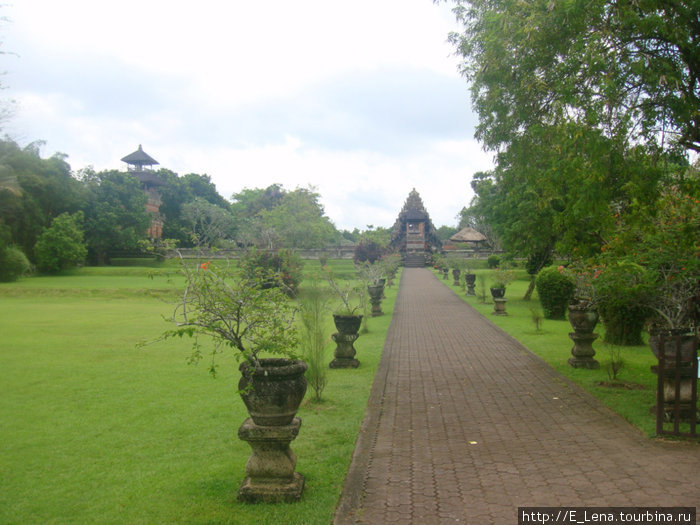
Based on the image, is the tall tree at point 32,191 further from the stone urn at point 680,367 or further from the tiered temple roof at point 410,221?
the stone urn at point 680,367

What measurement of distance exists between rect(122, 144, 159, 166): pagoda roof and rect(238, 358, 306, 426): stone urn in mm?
74324

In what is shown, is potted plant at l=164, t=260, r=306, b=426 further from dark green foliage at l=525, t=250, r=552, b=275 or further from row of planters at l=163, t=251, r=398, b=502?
dark green foliage at l=525, t=250, r=552, b=275

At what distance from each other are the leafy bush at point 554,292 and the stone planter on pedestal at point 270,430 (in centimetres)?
1416

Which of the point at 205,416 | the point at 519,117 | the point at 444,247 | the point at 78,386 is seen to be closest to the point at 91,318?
the point at 78,386

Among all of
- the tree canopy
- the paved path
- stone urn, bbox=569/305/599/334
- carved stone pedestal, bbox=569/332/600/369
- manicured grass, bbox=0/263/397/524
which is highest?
the tree canopy

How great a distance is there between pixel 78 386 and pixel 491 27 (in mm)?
8510

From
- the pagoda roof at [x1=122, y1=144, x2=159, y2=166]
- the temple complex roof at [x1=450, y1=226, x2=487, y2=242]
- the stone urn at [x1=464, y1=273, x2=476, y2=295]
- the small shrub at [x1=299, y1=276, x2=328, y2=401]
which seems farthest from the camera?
the pagoda roof at [x1=122, y1=144, x2=159, y2=166]

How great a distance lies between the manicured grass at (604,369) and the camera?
21.5 feet

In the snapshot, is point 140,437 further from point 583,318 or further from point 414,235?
point 414,235

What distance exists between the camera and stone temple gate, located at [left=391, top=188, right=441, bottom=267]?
58.7m

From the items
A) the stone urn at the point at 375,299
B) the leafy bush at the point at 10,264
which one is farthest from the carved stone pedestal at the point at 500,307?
the leafy bush at the point at 10,264

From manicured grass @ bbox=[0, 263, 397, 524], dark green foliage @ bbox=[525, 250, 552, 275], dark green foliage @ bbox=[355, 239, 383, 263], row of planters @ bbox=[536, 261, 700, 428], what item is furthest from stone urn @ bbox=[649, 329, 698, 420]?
dark green foliage @ bbox=[355, 239, 383, 263]

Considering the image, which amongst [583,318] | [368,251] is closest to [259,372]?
[583,318]

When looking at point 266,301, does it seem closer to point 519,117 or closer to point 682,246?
point 682,246
